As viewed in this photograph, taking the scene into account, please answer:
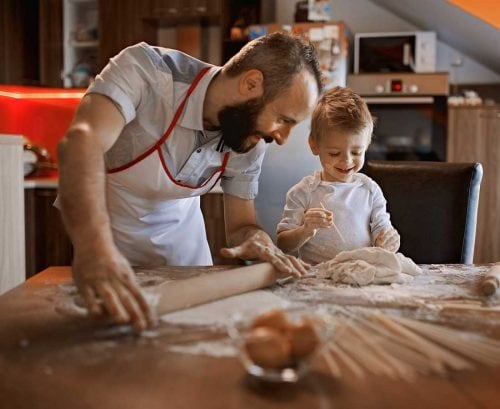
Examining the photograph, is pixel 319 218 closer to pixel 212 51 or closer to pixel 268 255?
pixel 268 255

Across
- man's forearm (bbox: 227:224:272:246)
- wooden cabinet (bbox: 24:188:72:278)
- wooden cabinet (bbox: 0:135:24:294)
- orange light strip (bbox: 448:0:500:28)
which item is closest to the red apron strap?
man's forearm (bbox: 227:224:272:246)

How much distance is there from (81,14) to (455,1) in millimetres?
2294

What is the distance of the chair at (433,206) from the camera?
176 cm

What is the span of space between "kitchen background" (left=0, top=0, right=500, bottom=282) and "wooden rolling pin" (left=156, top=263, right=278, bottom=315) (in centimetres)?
236

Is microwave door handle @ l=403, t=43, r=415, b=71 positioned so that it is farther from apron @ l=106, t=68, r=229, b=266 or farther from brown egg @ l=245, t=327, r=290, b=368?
brown egg @ l=245, t=327, r=290, b=368

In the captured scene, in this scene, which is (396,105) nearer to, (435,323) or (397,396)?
(435,323)

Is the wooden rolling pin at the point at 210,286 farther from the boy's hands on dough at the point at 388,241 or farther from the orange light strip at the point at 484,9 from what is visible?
the orange light strip at the point at 484,9

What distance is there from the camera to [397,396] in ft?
2.14

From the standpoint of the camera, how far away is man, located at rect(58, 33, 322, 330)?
1.11 metres

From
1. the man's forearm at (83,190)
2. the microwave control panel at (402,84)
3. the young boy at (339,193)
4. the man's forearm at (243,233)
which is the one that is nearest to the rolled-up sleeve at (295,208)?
the young boy at (339,193)

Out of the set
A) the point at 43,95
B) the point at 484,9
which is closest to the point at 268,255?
the point at 484,9

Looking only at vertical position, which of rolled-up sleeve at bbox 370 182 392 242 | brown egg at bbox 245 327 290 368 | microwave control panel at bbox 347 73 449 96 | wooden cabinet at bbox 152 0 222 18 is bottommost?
brown egg at bbox 245 327 290 368

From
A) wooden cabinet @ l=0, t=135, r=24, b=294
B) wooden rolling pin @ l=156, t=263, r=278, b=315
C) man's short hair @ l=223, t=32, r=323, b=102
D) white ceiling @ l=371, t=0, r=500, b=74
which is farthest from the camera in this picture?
white ceiling @ l=371, t=0, r=500, b=74

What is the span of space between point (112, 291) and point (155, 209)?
26.3 inches
